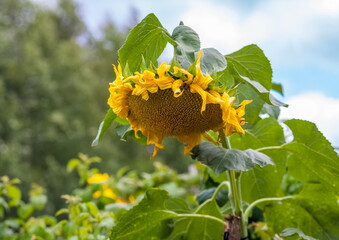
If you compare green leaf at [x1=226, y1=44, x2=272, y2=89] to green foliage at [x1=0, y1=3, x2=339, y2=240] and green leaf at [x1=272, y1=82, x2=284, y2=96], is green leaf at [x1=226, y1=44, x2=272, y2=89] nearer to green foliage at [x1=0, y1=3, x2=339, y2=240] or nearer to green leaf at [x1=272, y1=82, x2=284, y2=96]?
green foliage at [x1=0, y1=3, x2=339, y2=240]

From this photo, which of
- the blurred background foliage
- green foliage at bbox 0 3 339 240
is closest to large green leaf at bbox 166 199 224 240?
green foliage at bbox 0 3 339 240

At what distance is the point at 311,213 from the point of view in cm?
103

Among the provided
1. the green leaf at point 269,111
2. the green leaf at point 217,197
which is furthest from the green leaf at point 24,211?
the green leaf at point 269,111

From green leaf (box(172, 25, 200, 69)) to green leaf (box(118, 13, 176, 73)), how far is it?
0.03 metres

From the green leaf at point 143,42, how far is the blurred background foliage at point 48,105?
12489mm

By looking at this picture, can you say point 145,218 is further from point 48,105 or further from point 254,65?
point 48,105

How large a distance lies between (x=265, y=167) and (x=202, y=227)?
Result: 18 cm

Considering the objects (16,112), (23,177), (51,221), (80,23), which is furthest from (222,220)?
(80,23)

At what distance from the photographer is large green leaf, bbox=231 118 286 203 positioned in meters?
1.08

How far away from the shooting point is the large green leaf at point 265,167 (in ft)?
3.55

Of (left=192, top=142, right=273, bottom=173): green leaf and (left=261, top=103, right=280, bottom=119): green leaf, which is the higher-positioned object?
(left=261, top=103, right=280, bottom=119): green leaf

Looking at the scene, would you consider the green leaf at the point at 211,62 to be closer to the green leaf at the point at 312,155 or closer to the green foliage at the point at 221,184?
the green foliage at the point at 221,184

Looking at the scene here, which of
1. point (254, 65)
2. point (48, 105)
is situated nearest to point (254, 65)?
point (254, 65)

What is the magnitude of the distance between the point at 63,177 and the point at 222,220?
41.4 feet
